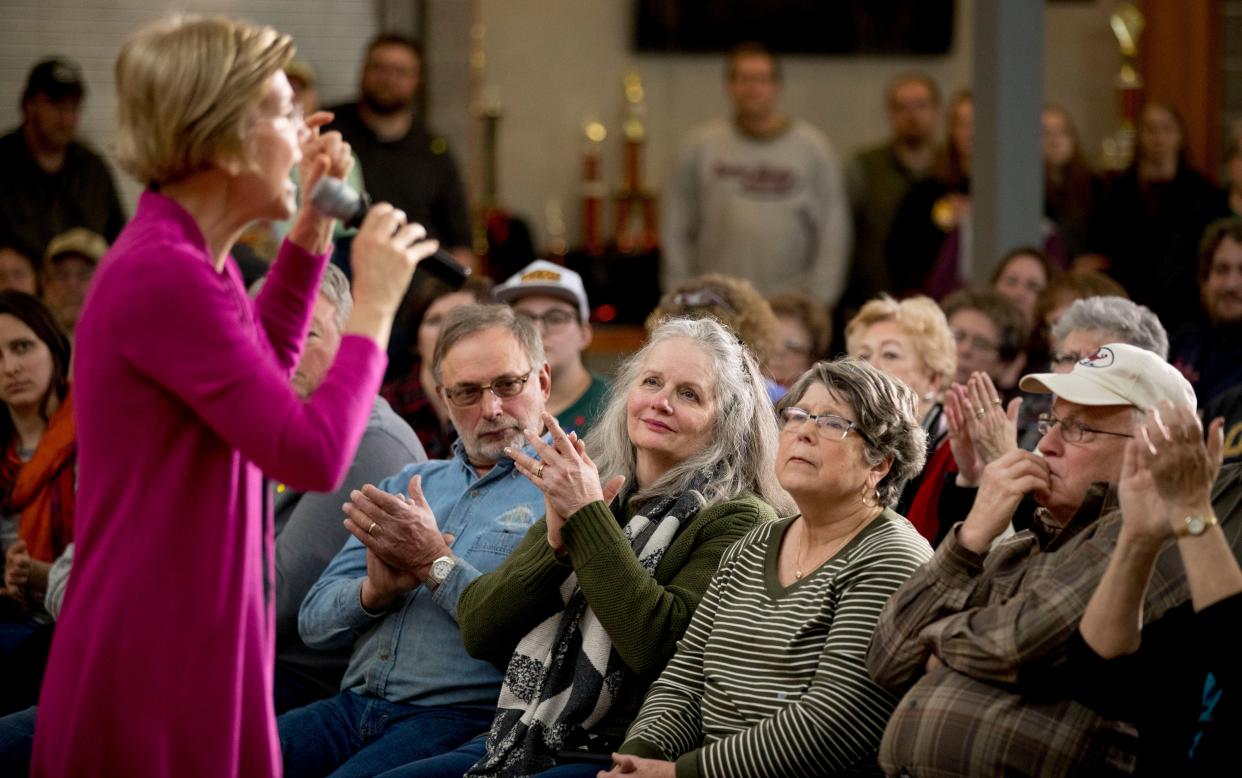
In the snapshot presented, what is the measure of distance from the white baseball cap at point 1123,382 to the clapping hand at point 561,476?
755 mm

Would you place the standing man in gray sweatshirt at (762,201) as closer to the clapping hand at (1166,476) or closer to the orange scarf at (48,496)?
the orange scarf at (48,496)

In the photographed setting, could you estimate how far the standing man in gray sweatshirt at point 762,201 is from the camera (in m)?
7.12

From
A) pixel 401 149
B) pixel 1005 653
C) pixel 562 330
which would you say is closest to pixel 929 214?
pixel 401 149

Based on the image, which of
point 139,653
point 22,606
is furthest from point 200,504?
point 22,606

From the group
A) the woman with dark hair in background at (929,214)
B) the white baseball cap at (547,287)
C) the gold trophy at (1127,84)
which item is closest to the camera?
the white baseball cap at (547,287)

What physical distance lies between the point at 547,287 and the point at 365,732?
182 cm

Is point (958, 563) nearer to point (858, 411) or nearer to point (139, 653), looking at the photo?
point (858, 411)

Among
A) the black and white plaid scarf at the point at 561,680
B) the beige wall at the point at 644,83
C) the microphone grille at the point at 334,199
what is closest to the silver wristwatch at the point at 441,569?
the black and white plaid scarf at the point at 561,680

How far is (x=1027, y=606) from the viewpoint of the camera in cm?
223

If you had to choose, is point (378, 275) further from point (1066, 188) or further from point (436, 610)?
point (1066, 188)

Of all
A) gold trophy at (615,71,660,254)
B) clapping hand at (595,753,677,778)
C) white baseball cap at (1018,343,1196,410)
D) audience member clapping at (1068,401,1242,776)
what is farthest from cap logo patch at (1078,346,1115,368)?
gold trophy at (615,71,660,254)

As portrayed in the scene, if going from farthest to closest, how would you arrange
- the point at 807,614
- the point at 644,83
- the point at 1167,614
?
1. the point at 644,83
2. the point at 807,614
3. the point at 1167,614

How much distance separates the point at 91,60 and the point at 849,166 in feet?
11.8

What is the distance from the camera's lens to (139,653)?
167 cm
